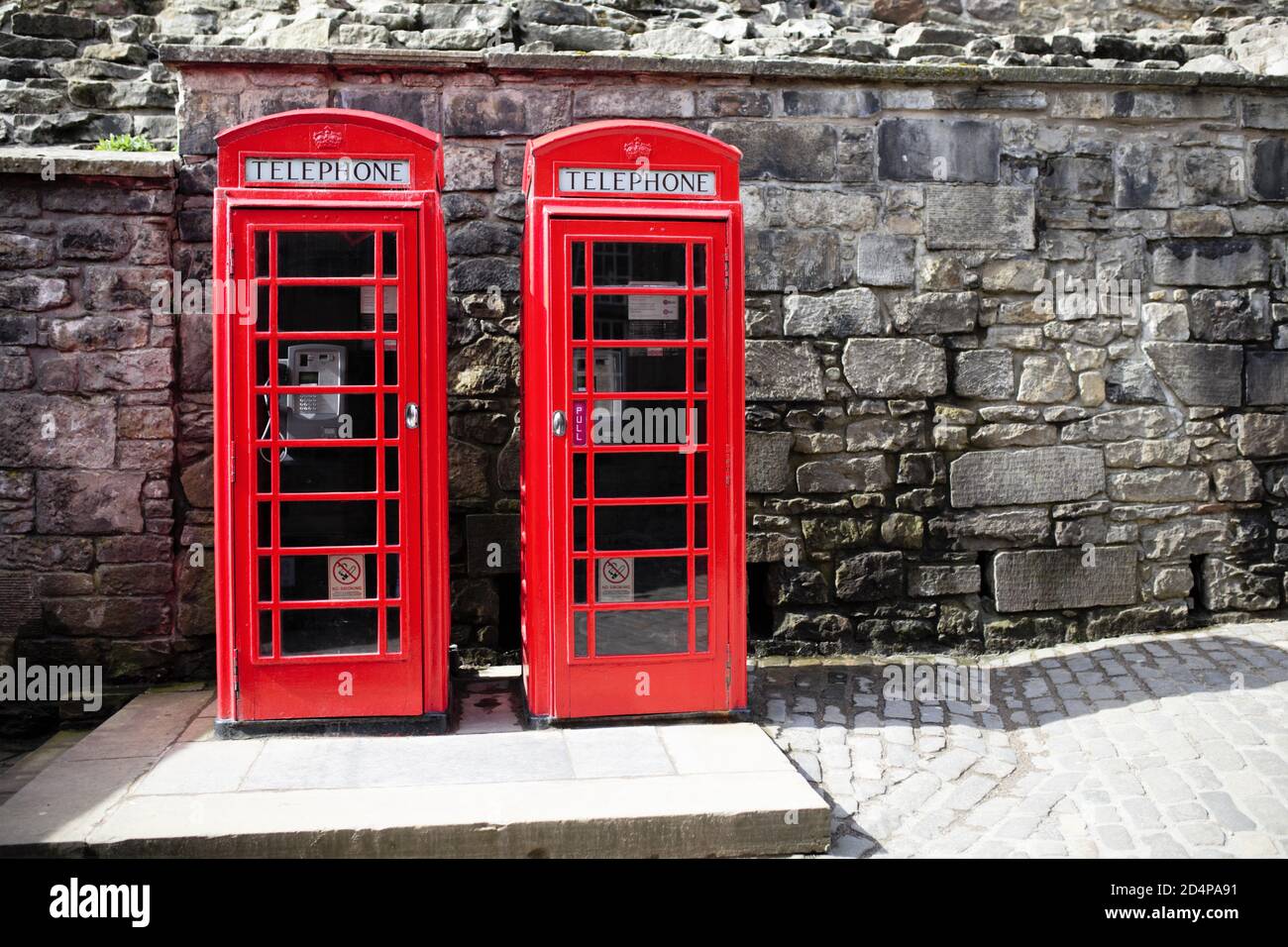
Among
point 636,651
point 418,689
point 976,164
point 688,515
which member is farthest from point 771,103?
point 418,689

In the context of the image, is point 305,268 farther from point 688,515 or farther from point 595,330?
point 688,515

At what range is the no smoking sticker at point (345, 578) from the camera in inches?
174

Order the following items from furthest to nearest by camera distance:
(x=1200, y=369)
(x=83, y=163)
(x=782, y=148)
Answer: (x=1200, y=369) < (x=782, y=148) < (x=83, y=163)

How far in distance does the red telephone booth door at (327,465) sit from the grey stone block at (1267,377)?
480 centimetres

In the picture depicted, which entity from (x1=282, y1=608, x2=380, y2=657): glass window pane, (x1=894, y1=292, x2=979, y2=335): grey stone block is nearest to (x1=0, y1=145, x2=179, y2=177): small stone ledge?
(x1=282, y1=608, x2=380, y2=657): glass window pane

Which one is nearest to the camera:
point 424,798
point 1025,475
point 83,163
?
point 424,798

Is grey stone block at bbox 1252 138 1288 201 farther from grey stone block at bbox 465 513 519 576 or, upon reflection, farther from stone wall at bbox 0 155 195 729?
stone wall at bbox 0 155 195 729

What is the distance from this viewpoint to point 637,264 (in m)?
4.44

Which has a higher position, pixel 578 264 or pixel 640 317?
pixel 578 264

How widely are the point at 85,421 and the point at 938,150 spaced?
4714mm

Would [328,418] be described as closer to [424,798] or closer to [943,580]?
[424,798]

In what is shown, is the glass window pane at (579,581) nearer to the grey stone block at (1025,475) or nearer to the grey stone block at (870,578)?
the grey stone block at (870,578)

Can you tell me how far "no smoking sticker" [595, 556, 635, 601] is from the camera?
14.9ft

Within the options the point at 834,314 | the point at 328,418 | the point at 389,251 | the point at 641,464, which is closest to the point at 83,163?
the point at 389,251
